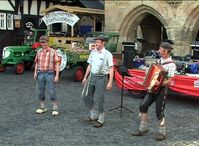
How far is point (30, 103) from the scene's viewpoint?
930 centimetres

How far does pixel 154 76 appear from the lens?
628 cm

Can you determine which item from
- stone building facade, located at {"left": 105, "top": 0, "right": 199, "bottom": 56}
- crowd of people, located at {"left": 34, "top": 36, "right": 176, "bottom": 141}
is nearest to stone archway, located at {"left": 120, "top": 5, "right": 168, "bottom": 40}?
stone building facade, located at {"left": 105, "top": 0, "right": 199, "bottom": 56}

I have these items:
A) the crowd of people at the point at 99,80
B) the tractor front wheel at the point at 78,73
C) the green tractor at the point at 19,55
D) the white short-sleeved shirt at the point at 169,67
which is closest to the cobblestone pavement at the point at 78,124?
the crowd of people at the point at 99,80

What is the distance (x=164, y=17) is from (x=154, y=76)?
32.8 feet

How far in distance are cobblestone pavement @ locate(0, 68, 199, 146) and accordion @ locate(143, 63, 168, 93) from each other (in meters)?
0.78

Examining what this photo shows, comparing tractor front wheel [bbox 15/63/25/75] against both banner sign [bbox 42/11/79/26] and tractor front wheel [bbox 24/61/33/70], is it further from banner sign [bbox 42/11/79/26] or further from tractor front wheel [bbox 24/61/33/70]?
banner sign [bbox 42/11/79/26]

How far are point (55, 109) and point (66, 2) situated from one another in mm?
15413

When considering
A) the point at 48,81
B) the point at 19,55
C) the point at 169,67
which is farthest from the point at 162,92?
the point at 19,55

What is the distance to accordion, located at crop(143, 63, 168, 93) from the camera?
20.4 ft

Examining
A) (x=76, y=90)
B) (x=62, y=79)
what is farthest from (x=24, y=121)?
(x=62, y=79)

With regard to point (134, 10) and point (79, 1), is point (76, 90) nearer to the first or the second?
point (134, 10)

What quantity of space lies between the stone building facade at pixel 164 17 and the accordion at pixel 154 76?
9175 millimetres

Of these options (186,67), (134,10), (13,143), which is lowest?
(13,143)

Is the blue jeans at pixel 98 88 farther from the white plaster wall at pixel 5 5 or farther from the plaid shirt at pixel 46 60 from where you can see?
the white plaster wall at pixel 5 5
